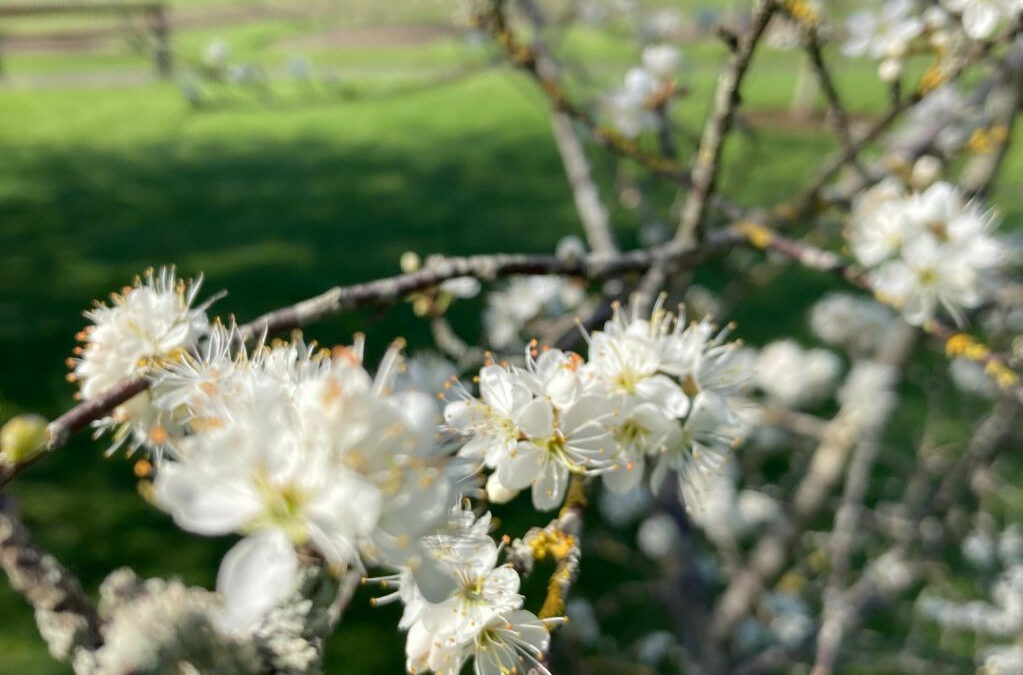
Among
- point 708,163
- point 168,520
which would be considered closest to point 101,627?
point 708,163

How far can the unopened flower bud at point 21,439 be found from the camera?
25.8 inches

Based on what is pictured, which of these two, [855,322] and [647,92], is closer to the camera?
[647,92]

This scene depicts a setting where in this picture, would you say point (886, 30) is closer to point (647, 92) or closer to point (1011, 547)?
point (647, 92)

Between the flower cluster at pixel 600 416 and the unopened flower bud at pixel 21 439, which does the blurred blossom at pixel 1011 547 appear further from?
the unopened flower bud at pixel 21 439

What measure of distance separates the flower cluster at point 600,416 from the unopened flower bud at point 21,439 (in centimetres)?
38

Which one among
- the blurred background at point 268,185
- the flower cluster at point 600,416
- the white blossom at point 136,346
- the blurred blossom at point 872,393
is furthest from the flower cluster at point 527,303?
the white blossom at point 136,346

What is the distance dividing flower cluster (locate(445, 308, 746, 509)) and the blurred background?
23 cm

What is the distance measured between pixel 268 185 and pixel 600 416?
7.88 meters

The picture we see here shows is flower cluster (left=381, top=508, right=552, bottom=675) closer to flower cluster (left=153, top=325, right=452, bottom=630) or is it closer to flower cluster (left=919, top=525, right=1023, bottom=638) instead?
flower cluster (left=153, top=325, right=452, bottom=630)

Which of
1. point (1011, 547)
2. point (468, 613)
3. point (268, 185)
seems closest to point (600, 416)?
point (468, 613)

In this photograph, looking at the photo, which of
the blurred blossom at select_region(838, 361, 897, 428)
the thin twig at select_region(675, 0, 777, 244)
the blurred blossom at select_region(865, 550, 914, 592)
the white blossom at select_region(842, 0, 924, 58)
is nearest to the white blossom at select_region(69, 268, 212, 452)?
the thin twig at select_region(675, 0, 777, 244)

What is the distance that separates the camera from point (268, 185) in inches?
318

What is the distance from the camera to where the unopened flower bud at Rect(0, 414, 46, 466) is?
65cm

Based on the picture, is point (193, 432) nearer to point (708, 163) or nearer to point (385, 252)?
point (708, 163)
